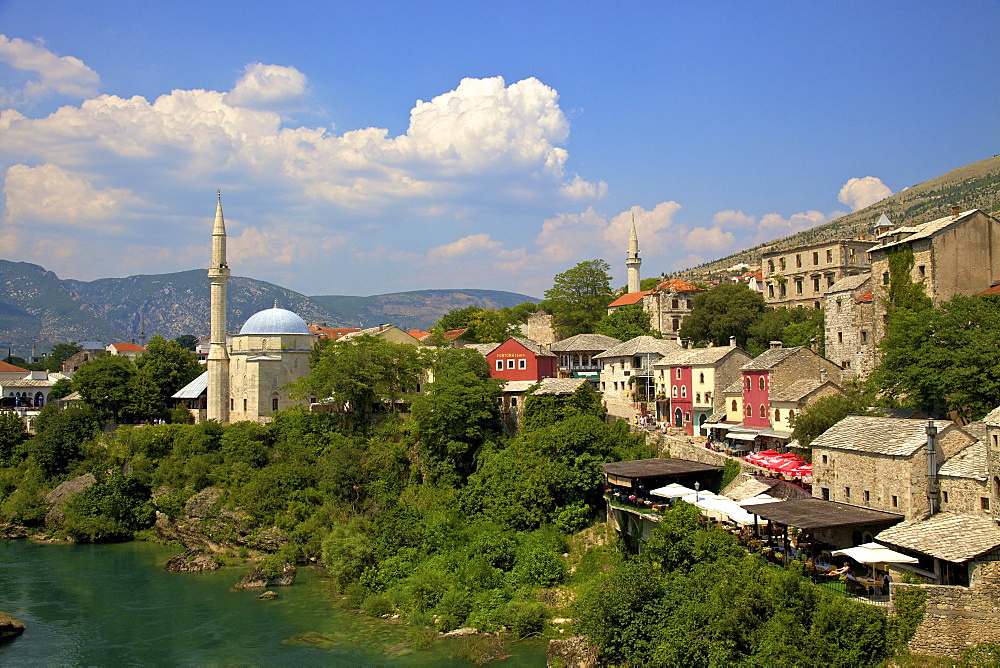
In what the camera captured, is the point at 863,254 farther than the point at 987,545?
Yes

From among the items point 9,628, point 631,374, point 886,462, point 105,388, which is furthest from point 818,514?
point 105,388

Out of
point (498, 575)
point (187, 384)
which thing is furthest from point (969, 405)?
point (187, 384)

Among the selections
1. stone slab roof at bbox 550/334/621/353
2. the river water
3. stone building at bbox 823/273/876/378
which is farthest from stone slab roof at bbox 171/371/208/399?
stone building at bbox 823/273/876/378

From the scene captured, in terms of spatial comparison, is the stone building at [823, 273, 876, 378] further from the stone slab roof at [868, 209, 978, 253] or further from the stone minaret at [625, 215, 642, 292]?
the stone minaret at [625, 215, 642, 292]

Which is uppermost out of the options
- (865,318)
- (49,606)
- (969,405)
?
(865,318)

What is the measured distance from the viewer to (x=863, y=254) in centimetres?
5166

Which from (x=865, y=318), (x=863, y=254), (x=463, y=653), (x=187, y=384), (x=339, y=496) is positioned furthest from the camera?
(x=187, y=384)

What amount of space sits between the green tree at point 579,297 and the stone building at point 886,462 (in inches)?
1569

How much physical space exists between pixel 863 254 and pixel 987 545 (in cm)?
3567

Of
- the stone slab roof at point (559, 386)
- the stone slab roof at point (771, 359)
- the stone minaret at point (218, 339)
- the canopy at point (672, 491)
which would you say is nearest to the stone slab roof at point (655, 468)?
the canopy at point (672, 491)

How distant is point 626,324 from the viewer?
57.3 m

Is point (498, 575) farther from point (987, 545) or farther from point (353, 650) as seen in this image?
point (987, 545)

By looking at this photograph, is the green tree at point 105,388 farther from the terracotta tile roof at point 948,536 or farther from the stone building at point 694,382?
the terracotta tile roof at point 948,536

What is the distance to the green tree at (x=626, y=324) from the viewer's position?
56.5 m
